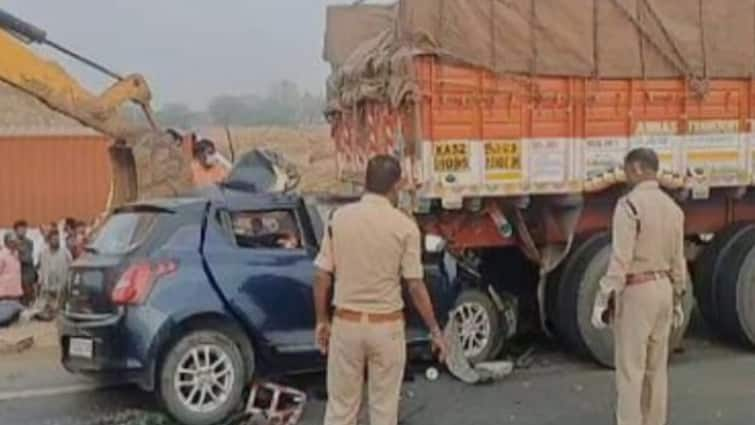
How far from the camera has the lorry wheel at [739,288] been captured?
10.8m

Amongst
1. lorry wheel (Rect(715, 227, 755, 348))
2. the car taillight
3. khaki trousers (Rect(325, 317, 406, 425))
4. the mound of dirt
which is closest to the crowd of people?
the car taillight

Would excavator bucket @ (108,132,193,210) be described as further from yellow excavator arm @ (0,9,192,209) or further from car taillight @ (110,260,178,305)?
car taillight @ (110,260,178,305)

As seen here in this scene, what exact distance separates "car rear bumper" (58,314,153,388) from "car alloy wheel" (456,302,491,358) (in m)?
2.95

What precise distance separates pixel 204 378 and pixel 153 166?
6.25 meters

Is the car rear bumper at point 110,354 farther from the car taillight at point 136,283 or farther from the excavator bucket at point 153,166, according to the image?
the excavator bucket at point 153,166

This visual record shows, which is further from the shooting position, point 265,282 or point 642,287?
point 265,282

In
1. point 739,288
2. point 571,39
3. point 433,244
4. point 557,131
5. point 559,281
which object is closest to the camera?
point 433,244

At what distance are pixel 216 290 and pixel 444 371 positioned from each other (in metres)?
2.39

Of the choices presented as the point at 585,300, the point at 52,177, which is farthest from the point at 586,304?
the point at 52,177

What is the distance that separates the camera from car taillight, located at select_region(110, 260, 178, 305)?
26.9 ft

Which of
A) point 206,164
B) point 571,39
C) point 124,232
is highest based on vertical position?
point 571,39

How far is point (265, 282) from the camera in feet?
28.6

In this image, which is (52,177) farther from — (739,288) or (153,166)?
(739,288)

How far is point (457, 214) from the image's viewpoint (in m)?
10.2
